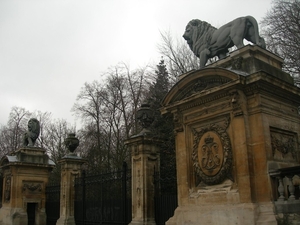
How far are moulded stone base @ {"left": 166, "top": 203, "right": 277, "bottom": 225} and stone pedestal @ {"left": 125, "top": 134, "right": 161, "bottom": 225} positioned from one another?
87 cm

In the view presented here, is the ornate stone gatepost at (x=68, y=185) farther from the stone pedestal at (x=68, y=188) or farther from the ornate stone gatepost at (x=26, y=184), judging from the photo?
the ornate stone gatepost at (x=26, y=184)

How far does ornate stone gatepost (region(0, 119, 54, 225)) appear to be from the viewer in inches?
577

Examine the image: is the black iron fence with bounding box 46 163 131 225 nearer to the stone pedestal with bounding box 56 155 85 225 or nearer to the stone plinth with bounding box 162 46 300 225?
the stone pedestal with bounding box 56 155 85 225

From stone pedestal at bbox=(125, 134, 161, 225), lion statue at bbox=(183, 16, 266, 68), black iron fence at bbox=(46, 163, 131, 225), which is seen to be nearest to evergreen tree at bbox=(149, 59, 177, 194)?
black iron fence at bbox=(46, 163, 131, 225)

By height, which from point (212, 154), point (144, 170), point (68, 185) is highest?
point (212, 154)

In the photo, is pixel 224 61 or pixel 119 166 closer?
pixel 224 61

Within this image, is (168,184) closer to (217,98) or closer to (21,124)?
(217,98)

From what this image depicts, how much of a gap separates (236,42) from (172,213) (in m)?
4.53

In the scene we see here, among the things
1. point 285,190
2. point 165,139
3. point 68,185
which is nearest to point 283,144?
point 285,190

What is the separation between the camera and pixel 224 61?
8.21m

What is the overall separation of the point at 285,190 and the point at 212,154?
5.41 ft

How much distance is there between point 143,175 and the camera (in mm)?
9312

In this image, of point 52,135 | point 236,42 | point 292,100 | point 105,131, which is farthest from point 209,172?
point 52,135

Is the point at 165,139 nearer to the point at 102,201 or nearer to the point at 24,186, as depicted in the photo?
the point at 102,201
